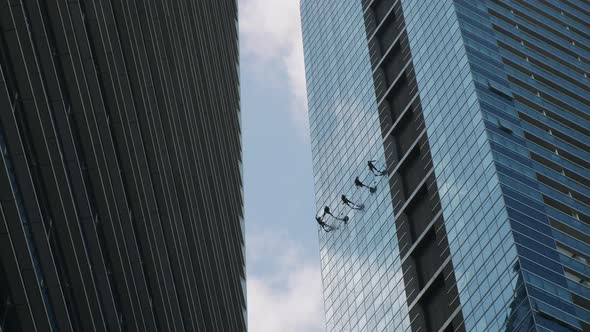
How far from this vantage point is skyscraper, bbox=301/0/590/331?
90812 mm

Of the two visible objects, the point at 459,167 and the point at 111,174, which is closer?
the point at 111,174

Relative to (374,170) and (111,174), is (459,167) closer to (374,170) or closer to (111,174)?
(374,170)

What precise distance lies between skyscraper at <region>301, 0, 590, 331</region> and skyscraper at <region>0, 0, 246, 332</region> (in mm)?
21886

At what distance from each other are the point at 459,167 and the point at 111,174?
176 ft

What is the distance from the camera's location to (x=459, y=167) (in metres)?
103

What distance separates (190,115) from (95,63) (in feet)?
64.1

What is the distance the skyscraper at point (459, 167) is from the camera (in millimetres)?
90812

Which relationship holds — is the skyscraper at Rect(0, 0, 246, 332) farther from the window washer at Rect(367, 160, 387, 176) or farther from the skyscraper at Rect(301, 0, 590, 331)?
the window washer at Rect(367, 160, 387, 176)

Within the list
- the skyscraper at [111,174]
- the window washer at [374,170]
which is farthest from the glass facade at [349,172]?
the skyscraper at [111,174]

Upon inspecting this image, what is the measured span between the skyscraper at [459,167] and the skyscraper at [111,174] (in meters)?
21.9

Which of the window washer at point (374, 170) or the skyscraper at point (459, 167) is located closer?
the skyscraper at point (459, 167)

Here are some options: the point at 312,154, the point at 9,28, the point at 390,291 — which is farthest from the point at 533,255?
the point at 312,154

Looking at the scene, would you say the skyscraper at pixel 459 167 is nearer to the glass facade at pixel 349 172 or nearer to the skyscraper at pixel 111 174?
the glass facade at pixel 349 172

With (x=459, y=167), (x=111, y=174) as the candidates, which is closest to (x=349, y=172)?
(x=459, y=167)
